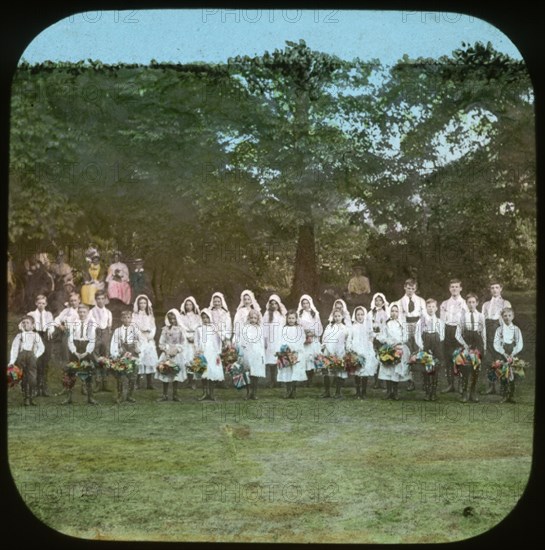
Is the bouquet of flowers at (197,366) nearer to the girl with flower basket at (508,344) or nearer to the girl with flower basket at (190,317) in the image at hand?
the girl with flower basket at (190,317)

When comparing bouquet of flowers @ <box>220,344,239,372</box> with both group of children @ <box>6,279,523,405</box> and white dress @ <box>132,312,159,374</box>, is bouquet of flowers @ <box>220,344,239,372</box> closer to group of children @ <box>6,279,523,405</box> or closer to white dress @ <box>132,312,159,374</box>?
group of children @ <box>6,279,523,405</box>

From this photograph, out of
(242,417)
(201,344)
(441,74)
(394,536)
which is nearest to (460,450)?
(394,536)

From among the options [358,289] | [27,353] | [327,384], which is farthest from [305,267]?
[27,353]

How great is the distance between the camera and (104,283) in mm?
3398

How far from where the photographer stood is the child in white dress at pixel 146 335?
339 centimetres

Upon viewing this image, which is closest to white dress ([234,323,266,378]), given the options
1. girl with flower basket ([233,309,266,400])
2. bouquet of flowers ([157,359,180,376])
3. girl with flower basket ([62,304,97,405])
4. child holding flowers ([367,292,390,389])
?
girl with flower basket ([233,309,266,400])

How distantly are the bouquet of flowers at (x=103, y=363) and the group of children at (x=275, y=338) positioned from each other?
2 centimetres

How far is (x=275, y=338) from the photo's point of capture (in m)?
3.51

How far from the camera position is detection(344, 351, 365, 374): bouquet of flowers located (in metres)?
3.48

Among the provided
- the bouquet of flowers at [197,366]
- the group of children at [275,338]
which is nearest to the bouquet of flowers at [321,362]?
the group of children at [275,338]

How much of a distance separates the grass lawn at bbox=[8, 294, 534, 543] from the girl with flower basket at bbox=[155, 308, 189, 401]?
73mm

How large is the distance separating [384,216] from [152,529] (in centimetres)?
174

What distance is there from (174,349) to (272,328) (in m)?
0.47

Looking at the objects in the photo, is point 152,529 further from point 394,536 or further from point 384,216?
point 384,216
